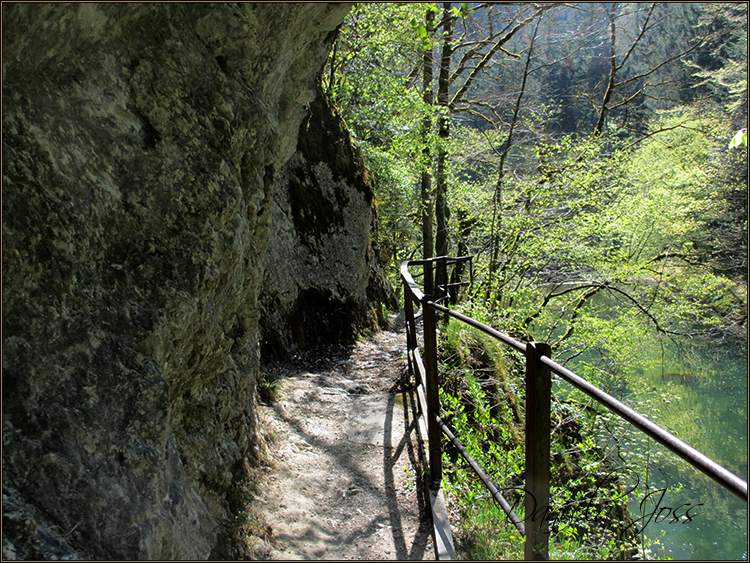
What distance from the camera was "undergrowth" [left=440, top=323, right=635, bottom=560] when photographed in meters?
2.65

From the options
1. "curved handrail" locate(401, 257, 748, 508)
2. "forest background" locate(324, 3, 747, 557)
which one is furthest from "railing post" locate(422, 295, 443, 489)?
"forest background" locate(324, 3, 747, 557)

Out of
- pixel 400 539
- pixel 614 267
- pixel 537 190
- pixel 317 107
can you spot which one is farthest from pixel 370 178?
pixel 400 539

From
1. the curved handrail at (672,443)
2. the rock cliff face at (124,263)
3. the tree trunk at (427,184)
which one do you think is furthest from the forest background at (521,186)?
the curved handrail at (672,443)

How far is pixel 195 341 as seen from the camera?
2.46 metres

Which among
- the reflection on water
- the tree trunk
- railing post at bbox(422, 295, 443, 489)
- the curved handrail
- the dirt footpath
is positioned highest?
the tree trunk

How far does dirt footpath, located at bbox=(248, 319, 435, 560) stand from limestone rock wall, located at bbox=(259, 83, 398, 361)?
1.12m

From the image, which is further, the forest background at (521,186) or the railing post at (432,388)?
the forest background at (521,186)

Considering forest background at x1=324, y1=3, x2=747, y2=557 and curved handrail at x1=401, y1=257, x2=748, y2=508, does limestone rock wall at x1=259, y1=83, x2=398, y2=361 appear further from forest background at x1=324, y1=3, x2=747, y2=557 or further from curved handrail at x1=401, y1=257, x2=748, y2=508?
curved handrail at x1=401, y1=257, x2=748, y2=508

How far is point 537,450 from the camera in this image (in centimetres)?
177

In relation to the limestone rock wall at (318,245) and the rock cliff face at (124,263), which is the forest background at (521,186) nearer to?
the limestone rock wall at (318,245)

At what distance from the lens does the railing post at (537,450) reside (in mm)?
1709

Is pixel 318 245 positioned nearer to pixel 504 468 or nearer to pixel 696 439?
pixel 504 468

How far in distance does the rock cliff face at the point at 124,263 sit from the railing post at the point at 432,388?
4.16 feet

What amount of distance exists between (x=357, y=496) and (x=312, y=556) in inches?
31.6
